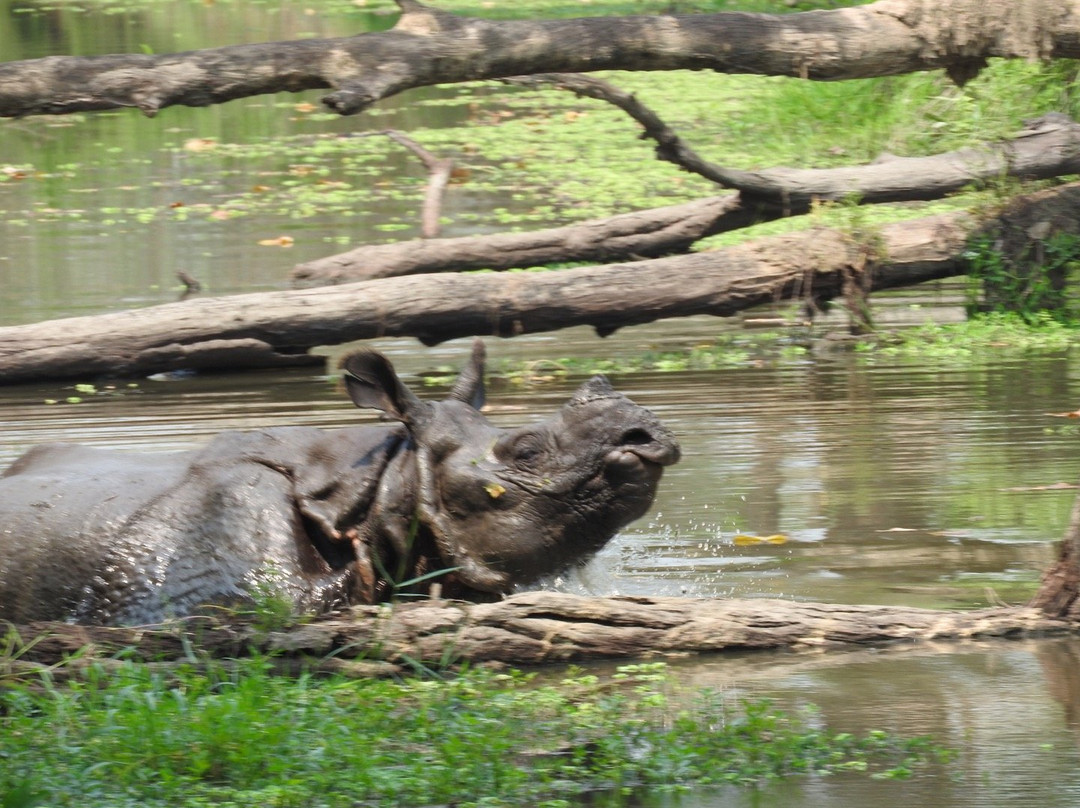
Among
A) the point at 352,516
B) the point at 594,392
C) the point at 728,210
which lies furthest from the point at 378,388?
the point at 728,210

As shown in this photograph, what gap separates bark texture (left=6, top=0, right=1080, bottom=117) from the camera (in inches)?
334

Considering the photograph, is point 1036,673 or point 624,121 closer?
point 1036,673

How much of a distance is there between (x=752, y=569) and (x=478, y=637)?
1467 mm

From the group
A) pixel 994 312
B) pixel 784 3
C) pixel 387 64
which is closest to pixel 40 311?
pixel 387 64

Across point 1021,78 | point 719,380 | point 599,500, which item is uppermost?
point 1021,78

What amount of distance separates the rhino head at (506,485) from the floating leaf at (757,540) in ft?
4.84

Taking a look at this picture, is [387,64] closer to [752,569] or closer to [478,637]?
[752,569]

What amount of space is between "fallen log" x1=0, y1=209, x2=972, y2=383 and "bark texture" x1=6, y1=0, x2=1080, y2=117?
110 centimetres

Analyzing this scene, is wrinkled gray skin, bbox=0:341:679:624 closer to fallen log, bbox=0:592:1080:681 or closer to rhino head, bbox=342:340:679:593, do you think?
rhino head, bbox=342:340:679:593

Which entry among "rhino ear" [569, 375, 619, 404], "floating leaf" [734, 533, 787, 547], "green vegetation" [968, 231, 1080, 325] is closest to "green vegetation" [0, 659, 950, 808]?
"rhino ear" [569, 375, 619, 404]

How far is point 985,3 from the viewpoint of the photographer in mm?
9414

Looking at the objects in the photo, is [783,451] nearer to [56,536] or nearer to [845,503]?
[845,503]

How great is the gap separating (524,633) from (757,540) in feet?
5.59

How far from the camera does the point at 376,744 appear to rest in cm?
388
